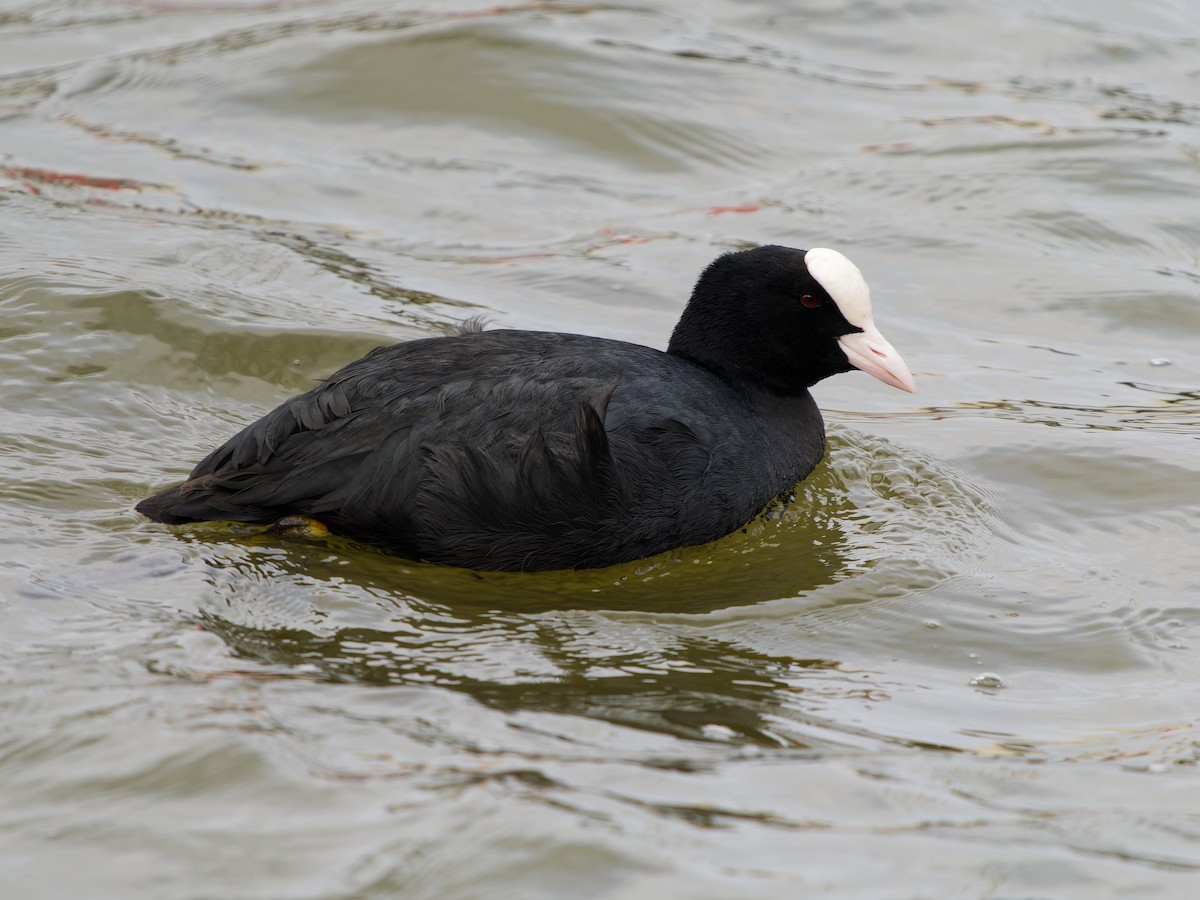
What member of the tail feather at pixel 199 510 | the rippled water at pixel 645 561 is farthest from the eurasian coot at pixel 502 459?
the rippled water at pixel 645 561

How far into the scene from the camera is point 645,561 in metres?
4.27

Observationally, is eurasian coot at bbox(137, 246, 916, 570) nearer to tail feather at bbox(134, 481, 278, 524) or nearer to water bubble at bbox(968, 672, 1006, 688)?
tail feather at bbox(134, 481, 278, 524)

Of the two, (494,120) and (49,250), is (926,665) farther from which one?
(494,120)

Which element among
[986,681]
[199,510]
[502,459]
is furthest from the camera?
[199,510]

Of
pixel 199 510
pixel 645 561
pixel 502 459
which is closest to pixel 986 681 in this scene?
pixel 645 561

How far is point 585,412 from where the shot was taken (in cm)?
392

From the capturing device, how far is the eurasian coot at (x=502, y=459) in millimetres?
3926

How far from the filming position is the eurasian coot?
12.9 ft

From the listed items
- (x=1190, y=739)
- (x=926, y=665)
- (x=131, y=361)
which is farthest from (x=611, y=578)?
(x=131, y=361)

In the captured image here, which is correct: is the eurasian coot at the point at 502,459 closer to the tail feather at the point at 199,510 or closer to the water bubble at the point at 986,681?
the tail feather at the point at 199,510

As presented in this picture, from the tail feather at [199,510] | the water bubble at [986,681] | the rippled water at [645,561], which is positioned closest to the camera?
the rippled water at [645,561]

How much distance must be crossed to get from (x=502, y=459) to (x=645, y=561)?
593 mm

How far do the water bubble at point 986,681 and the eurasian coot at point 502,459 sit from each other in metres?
0.84

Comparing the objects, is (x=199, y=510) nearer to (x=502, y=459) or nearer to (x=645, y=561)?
(x=502, y=459)
